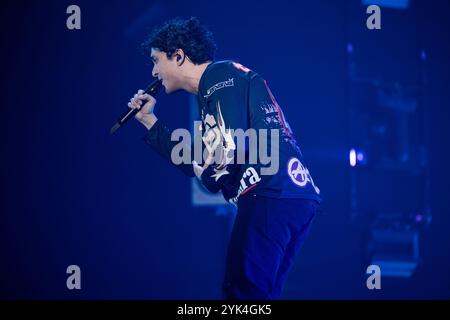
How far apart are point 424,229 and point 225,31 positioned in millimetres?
1961

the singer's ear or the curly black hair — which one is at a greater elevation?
the curly black hair

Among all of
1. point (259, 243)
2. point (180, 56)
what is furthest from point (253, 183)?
point (180, 56)

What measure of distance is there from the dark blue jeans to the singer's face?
62 cm

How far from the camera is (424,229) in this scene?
152 inches

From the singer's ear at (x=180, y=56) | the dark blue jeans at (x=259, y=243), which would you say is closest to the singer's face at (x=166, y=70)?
the singer's ear at (x=180, y=56)

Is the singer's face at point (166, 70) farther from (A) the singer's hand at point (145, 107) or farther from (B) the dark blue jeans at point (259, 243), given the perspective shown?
(B) the dark blue jeans at point (259, 243)

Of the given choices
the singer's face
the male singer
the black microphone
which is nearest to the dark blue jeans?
the male singer

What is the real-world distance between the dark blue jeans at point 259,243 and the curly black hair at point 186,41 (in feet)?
2.16

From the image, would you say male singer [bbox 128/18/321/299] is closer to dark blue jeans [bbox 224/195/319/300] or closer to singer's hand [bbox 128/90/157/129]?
dark blue jeans [bbox 224/195/319/300]

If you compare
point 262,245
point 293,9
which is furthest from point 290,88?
point 262,245

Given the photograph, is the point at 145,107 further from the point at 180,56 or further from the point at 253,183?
the point at 253,183

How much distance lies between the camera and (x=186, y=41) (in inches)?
86.7

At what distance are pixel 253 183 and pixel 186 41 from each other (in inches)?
27.4

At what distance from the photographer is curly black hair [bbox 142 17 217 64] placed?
7.20 ft
